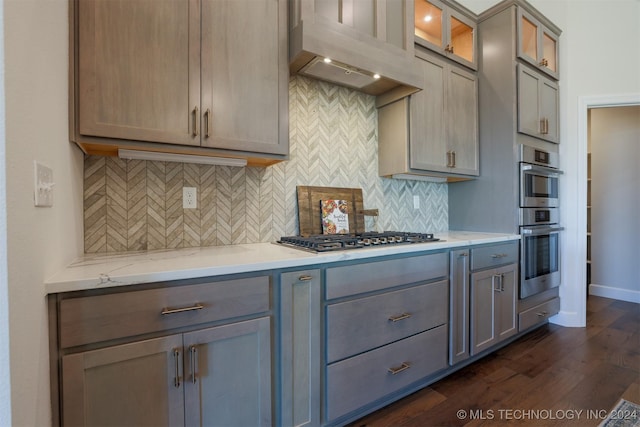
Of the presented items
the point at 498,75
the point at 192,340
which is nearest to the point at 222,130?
the point at 192,340

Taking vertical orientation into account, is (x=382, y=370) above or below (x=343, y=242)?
below

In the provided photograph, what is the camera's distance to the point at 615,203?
12.0 feet

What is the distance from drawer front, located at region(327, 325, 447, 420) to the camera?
4.75 ft

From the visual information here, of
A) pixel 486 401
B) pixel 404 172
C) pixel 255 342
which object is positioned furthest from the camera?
pixel 404 172

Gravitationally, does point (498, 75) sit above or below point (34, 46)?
above

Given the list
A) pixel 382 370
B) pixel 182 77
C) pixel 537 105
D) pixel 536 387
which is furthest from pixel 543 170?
pixel 182 77

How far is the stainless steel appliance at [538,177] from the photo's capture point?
2492 millimetres

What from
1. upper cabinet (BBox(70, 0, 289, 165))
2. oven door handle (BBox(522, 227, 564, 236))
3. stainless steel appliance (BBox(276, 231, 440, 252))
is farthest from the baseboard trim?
upper cabinet (BBox(70, 0, 289, 165))

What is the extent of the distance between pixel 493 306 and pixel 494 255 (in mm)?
376

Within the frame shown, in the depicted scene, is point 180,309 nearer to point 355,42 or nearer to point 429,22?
point 355,42

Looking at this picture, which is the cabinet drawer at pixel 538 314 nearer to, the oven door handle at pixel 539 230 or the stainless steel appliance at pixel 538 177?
the oven door handle at pixel 539 230

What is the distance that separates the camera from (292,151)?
202cm

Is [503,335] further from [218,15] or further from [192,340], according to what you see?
[218,15]

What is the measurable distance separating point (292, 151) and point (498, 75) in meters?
1.93
